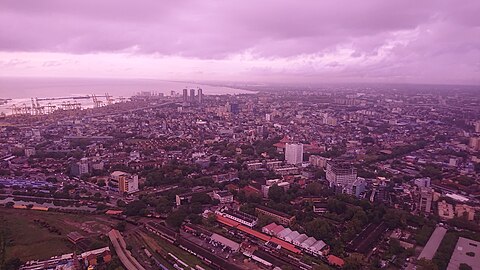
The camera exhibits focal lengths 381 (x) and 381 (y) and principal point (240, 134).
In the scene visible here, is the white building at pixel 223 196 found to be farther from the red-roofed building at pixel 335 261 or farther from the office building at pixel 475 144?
the office building at pixel 475 144

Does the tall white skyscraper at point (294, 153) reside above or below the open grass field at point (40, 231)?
above

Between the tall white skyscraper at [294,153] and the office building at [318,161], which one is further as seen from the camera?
the tall white skyscraper at [294,153]

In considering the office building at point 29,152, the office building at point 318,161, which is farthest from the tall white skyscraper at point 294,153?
the office building at point 29,152

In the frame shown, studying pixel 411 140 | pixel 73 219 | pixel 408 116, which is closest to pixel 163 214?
pixel 73 219

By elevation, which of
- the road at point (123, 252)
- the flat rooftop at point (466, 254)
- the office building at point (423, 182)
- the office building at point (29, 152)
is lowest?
the flat rooftop at point (466, 254)

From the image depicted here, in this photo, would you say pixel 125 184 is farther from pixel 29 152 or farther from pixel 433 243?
pixel 433 243
